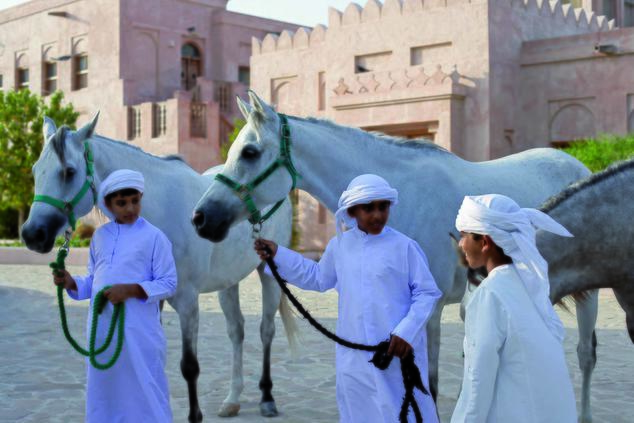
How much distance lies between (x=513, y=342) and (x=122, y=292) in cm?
209

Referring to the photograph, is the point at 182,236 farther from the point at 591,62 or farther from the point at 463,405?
the point at 591,62

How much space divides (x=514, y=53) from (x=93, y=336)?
17630 mm

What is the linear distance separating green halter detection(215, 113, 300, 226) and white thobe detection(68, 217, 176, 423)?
0.47 m

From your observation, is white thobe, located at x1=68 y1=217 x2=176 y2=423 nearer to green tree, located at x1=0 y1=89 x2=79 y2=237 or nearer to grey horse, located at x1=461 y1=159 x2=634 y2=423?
grey horse, located at x1=461 y1=159 x2=634 y2=423

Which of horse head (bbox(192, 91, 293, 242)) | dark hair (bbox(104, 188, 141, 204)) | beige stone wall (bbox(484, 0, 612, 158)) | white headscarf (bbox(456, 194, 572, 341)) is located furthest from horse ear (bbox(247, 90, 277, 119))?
beige stone wall (bbox(484, 0, 612, 158))

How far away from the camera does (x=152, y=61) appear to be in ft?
98.6

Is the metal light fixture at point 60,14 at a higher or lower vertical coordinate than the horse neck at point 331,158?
higher

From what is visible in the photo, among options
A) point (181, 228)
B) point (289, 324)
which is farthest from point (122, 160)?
point (289, 324)

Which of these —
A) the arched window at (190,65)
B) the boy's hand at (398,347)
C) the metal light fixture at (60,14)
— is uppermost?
the metal light fixture at (60,14)

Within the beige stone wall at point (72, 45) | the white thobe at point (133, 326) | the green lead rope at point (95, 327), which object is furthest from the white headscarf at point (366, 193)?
the beige stone wall at point (72, 45)

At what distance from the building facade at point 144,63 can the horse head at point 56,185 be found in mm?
22086

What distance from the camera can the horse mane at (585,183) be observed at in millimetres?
4168

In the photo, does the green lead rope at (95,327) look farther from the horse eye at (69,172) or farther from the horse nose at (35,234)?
the horse eye at (69,172)

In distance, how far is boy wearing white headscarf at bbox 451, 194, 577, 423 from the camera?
2.64 meters
